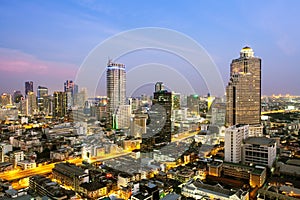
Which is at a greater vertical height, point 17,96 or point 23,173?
point 17,96

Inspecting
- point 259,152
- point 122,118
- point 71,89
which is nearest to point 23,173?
point 122,118

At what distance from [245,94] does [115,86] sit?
531 cm

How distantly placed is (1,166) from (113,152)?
2067 millimetres

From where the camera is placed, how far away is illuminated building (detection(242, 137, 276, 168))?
404cm

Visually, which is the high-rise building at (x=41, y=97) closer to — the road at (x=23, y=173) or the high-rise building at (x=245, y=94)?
the road at (x=23, y=173)

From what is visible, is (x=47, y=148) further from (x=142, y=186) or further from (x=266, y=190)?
(x=266, y=190)

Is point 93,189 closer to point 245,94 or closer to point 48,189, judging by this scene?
point 48,189

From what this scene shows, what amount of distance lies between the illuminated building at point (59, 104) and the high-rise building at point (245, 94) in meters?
7.77

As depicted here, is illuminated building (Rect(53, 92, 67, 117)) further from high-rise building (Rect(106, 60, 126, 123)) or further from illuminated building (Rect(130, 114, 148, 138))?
illuminated building (Rect(130, 114, 148, 138))

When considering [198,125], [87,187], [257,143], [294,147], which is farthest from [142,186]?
[198,125]

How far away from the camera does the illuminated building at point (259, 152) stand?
4.04 meters

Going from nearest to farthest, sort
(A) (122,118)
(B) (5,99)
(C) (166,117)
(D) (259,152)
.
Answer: (D) (259,152), (C) (166,117), (A) (122,118), (B) (5,99)

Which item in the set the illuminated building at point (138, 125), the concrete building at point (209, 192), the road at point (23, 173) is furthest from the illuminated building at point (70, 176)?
the illuminated building at point (138, 125)

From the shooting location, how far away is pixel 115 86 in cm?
394
